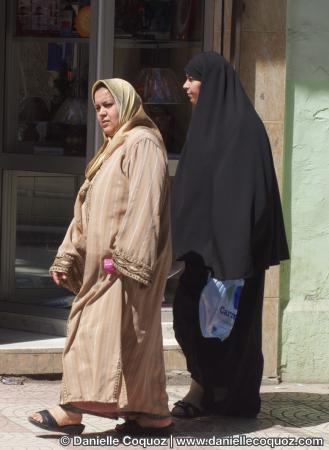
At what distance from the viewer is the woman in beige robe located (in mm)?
6016

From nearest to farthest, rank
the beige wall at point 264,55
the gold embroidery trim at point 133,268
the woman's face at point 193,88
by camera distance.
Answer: the gold embroidery trim at point 133,268
the woman's face at point 193,88
the beige wall at point 264,55

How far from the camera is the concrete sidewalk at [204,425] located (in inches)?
245

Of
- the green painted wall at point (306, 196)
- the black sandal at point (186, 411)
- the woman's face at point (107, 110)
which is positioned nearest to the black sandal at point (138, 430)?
the black sandal at point (186, 411)

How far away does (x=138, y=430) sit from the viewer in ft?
20.5

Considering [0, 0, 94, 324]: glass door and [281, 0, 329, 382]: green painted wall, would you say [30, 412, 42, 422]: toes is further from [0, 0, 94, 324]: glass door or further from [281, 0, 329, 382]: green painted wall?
[281, 0, 329, 382]: green painted wall

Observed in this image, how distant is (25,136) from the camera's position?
8508 mm

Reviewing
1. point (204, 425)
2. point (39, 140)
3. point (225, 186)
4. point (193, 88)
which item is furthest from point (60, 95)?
point (204, 425)

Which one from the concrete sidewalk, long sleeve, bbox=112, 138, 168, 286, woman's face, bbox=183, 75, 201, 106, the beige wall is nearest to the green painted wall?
the beige wall

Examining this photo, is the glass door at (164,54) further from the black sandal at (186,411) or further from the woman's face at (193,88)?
the black sandal at (186,411)

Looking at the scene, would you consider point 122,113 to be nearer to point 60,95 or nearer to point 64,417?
point 64,417

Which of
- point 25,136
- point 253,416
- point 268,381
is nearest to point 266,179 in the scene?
point 253,416

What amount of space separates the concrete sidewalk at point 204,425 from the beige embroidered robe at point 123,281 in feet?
0.82

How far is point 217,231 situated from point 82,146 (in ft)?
6.33

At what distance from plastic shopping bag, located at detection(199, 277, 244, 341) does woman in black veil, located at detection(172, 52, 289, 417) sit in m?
0.07
